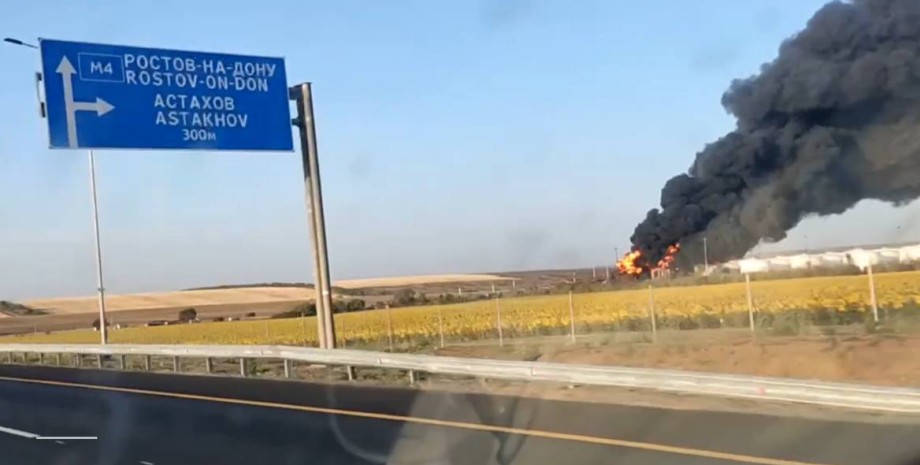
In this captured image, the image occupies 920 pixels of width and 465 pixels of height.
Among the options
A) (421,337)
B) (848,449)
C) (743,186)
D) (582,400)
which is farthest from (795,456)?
(421,337)

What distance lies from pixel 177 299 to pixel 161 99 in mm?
87809

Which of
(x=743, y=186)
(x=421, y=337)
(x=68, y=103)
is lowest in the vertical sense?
(x=421, y=337)

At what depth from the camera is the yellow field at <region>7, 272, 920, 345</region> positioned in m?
27.6

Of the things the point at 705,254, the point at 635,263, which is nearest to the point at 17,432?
the point at 705,254

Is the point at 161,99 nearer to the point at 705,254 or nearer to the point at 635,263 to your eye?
the point at 705,254

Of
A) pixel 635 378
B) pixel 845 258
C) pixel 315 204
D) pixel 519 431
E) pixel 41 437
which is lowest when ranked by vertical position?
pixel 519 431

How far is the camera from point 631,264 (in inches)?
1045

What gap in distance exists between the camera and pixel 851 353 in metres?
17.3

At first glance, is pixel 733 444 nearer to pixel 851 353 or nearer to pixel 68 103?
pixel 851 353

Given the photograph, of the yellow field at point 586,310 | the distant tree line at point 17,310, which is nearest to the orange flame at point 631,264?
the yellow field at point 586,310

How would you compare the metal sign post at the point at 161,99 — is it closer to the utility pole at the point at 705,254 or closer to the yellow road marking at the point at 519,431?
the yellow road marking at the point at 519,431

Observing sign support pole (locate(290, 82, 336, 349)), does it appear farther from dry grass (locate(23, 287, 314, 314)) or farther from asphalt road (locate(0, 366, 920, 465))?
dry grass (locate(23, 287, 314, 314))

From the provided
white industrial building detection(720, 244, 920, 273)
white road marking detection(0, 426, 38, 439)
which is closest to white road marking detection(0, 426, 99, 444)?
white road marking detection(0, 426, 38, 439)

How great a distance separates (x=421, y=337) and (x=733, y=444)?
26.4 metres
